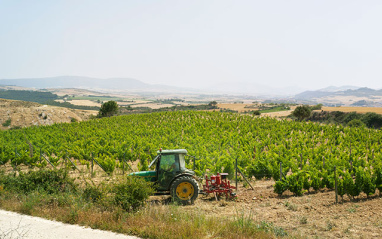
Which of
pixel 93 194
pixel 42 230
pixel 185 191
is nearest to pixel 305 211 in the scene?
pixel 185 191

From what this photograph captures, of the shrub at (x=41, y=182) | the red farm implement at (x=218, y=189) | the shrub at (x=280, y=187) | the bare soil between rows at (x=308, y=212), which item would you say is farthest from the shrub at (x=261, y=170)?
the shrub at (x=41, y=182)

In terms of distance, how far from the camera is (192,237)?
24.3 feet

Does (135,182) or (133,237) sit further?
(135,182)

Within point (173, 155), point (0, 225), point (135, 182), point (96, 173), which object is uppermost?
point (173, 155)

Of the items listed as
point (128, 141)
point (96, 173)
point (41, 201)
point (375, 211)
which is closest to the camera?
point (375, 211)

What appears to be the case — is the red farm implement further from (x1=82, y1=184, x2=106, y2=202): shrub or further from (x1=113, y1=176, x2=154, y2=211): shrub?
(x1=82, y1=184, x2=106, y2=202): shrub

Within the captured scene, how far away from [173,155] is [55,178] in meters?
5.31

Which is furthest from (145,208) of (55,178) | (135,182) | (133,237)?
(55,178)

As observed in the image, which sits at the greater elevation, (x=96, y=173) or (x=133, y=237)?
(x=133, y=237)

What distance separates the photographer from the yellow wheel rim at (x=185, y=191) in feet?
34.6

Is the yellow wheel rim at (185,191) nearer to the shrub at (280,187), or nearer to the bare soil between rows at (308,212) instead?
the bare soil between rows at (308,212)

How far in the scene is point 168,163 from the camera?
10.8 m

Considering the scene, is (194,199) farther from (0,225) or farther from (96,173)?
(96,173)

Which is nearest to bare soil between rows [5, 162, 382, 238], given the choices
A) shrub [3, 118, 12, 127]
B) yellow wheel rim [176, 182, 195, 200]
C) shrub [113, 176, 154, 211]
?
yellow wheel rim [176, 182, 195, 200]
